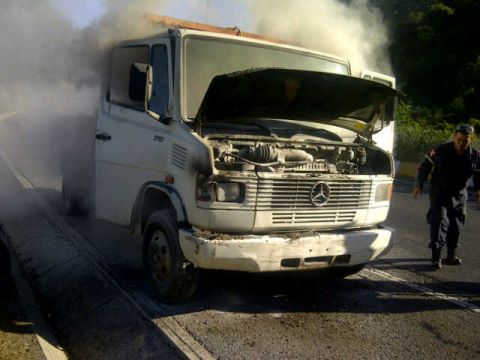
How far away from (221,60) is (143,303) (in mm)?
2290

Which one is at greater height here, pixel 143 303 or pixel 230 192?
pixel 230 192

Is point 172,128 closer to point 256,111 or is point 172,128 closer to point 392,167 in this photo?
point 256,111

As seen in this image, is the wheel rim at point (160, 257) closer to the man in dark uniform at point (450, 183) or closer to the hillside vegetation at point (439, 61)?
the man in dark uniform at point (450, 183)

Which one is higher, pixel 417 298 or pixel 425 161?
pixel 425 161

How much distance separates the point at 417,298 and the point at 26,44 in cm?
740

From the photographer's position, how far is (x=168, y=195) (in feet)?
14.4

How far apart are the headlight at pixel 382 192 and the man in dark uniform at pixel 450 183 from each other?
1291mm

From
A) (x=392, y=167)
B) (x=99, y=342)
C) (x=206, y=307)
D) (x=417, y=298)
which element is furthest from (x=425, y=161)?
(x=99, y=342)

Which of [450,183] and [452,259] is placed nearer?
[450,183]

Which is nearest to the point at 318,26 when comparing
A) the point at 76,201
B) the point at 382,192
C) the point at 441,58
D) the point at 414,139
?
the point at 382,192

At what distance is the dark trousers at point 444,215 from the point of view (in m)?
5.88

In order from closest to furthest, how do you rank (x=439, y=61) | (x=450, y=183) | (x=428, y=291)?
(x=428, y=291), (x=450, y=183), (x=439, y=61)

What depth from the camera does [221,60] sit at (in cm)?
485

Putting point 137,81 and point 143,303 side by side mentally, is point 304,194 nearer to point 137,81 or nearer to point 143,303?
point 143,303
